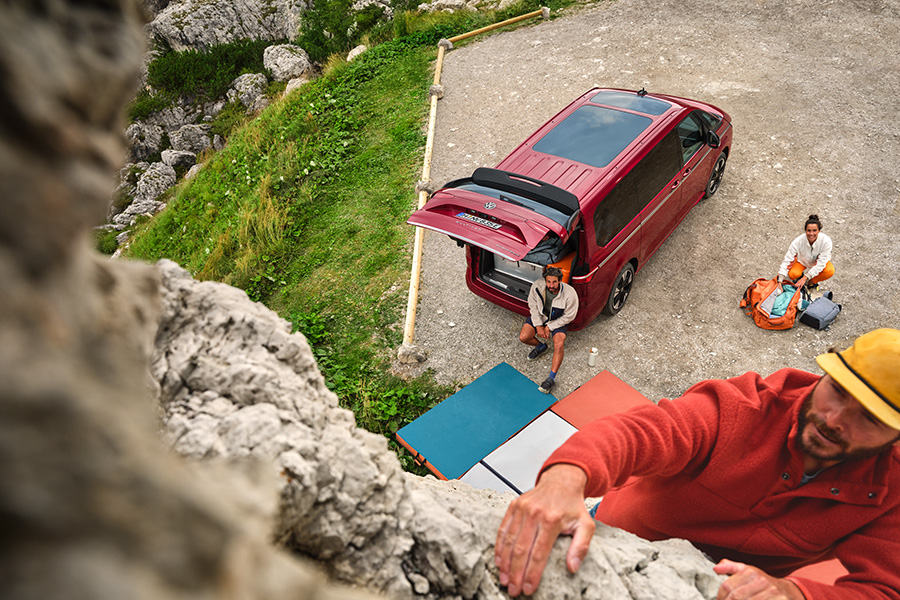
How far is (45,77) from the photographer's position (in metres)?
0.70

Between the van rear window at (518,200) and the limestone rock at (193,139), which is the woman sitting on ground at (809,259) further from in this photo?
the limestone rock at (193,139)

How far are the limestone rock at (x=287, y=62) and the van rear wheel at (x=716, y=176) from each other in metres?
15.7

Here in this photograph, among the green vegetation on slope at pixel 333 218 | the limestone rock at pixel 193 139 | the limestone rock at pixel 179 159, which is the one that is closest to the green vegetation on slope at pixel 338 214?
the green vegetation on slope at pixel 333 218

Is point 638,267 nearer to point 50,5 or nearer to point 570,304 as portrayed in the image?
point 570,304

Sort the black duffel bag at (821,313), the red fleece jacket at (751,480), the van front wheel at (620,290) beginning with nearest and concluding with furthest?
the red fleece jacket at (751,480) < the black duffel bag at (821,313) < the van front wheel at (620,290)

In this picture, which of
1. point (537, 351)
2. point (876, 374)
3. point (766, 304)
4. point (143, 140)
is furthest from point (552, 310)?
point (143, 140)

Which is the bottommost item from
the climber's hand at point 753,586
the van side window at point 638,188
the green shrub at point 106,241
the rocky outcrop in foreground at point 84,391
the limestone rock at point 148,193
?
the green shrub at point 106,241

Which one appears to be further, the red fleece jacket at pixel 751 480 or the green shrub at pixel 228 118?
the green shrub at pixel 228 118

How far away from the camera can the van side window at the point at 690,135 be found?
6875mm

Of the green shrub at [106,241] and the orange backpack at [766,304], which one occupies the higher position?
the orange backpack at [766,304]

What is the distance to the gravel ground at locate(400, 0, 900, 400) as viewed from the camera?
6.51 meters

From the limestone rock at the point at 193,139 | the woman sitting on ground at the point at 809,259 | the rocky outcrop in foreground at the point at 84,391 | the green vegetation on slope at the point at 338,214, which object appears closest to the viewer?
the rocky outcrop in foreground at the point at 84,391

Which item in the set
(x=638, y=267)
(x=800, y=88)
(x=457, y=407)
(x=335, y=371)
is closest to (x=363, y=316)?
(x=335, y=371)

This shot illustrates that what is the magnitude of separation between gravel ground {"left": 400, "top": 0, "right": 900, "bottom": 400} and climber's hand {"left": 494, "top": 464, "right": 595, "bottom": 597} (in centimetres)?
421
